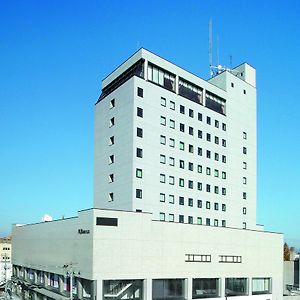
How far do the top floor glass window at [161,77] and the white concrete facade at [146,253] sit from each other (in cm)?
2266

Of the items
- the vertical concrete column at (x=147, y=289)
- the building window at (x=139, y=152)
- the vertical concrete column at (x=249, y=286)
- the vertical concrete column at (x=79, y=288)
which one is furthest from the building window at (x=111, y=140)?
the vertical concrete column at (x=249, y=286)

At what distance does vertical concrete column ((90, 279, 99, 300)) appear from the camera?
167 feet

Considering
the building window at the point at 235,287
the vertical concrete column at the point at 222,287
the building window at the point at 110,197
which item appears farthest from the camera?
the building window at the point at 110,197

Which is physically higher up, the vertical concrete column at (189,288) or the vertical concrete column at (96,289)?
the vertical concrete column at (96,289)

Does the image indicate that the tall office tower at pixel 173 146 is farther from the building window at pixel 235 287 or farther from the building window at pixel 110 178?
the building window at pixel 235 287

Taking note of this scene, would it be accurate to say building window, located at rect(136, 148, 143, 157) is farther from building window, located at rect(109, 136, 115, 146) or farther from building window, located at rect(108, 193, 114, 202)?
building window, located at rect(108, 193, 114, 202)

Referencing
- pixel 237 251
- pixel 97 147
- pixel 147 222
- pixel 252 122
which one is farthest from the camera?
pixel 252 122

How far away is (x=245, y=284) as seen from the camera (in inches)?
2621

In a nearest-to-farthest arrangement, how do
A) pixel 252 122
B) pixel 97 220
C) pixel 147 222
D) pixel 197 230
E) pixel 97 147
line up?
pixel 97 220, pixel 147 222, pixel 197 230, pixel 97 147, pixel 252 122

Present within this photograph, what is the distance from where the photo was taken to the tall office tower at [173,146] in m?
64.9

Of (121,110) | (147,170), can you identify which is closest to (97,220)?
(147,170)

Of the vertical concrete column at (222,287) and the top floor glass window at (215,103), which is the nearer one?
the vertical concrete column at (222,287)

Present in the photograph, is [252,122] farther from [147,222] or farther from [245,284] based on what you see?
[147,222]

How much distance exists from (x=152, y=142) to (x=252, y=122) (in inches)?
1020
